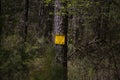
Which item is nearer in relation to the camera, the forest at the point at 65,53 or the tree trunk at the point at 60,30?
the forest at the point at 65,53

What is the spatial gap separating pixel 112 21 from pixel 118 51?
5.56 feet

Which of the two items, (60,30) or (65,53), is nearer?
(60,30)

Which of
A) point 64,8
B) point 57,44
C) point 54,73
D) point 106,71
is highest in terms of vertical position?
point 64,8

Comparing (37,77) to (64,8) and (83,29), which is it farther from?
(83,29)

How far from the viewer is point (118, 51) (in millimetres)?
9344

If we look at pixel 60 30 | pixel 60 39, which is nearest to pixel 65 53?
pixel 60 39

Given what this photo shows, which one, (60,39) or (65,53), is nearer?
(60,39)

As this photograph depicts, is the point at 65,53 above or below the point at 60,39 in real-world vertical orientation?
below

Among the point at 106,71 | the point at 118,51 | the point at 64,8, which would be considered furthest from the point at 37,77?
the point at 118,51

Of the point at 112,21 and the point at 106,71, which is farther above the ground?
the point at 112,21

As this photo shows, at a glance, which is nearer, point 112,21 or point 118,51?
point 118,51

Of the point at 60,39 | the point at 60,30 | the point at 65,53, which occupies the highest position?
the point at 60,30

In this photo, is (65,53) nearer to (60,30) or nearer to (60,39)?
(60,39)

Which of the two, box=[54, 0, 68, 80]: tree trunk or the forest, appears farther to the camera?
box=[54, 0, 68, 80]: tree trunk
